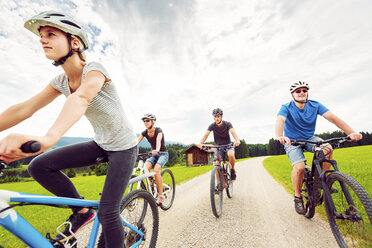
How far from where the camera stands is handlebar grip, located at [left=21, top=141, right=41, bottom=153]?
32.4 inches

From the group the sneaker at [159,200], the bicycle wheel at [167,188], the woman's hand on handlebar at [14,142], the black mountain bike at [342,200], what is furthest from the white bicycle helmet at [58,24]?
the bicycle wheel at [167,188]

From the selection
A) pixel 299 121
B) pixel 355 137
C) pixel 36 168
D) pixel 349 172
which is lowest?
pixel 349 172

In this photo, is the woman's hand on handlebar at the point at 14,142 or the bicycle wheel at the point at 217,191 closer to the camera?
the woman's hand on handlebar at the point at 14,142

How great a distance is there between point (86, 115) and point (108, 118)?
11.7 inches

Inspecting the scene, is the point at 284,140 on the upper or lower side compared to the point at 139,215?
upper

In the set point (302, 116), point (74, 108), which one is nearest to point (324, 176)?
point (302, 116)

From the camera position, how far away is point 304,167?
3.44 m

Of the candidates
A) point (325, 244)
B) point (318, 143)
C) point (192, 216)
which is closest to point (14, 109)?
point (192, 216)

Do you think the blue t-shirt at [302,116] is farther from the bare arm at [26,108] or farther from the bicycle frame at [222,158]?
the bare arm at [26,108]

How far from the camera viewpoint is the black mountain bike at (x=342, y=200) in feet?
7.35

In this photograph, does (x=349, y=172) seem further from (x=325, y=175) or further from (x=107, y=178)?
(x=107, y=178)

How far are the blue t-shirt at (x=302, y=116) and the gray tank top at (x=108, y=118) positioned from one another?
354 cm

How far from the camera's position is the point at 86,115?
5.95ft

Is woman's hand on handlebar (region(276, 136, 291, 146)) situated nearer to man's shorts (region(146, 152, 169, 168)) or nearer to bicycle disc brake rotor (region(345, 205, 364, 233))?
bicycle disc brake rotor (region(345, 205, 364, 233))
